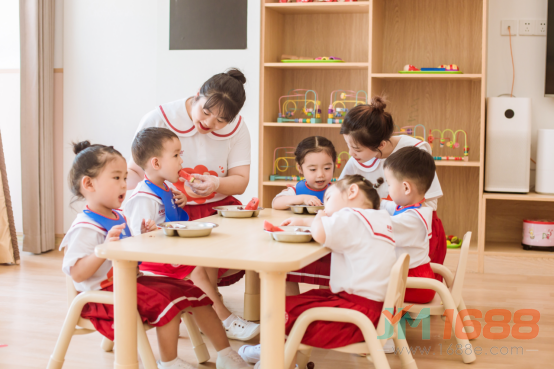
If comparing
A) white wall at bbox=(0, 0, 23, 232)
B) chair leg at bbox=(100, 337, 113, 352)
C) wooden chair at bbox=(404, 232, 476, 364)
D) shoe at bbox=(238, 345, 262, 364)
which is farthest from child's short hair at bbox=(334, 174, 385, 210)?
white wall at bbox=(0, 0, 23, 232)

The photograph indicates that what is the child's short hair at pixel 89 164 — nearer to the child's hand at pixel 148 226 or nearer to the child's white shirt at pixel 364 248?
the child's hand at pixel 148 226

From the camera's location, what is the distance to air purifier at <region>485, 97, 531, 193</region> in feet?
10.8

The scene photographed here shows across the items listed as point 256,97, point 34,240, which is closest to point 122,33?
point 256,97

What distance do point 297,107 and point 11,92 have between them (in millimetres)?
2049

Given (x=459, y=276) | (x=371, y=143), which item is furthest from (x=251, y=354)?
(x=371, y=143)

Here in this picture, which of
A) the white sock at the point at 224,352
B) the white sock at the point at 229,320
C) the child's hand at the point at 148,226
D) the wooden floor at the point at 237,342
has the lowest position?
the wooden floor at the point at 237,342

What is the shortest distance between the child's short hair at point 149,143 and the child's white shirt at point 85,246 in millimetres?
383

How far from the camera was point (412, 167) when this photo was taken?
6.05ft

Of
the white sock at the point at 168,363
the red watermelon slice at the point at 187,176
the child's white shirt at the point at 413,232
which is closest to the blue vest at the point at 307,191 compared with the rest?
the red watermelon slice at the point at 187,176

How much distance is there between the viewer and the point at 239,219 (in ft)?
6.49

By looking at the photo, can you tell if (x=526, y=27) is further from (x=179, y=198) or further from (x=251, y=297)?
(x=179, y=198)

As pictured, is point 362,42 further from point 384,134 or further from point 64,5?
point 64,5

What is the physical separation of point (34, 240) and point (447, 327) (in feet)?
8.98

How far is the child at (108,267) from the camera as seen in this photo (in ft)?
5.16
